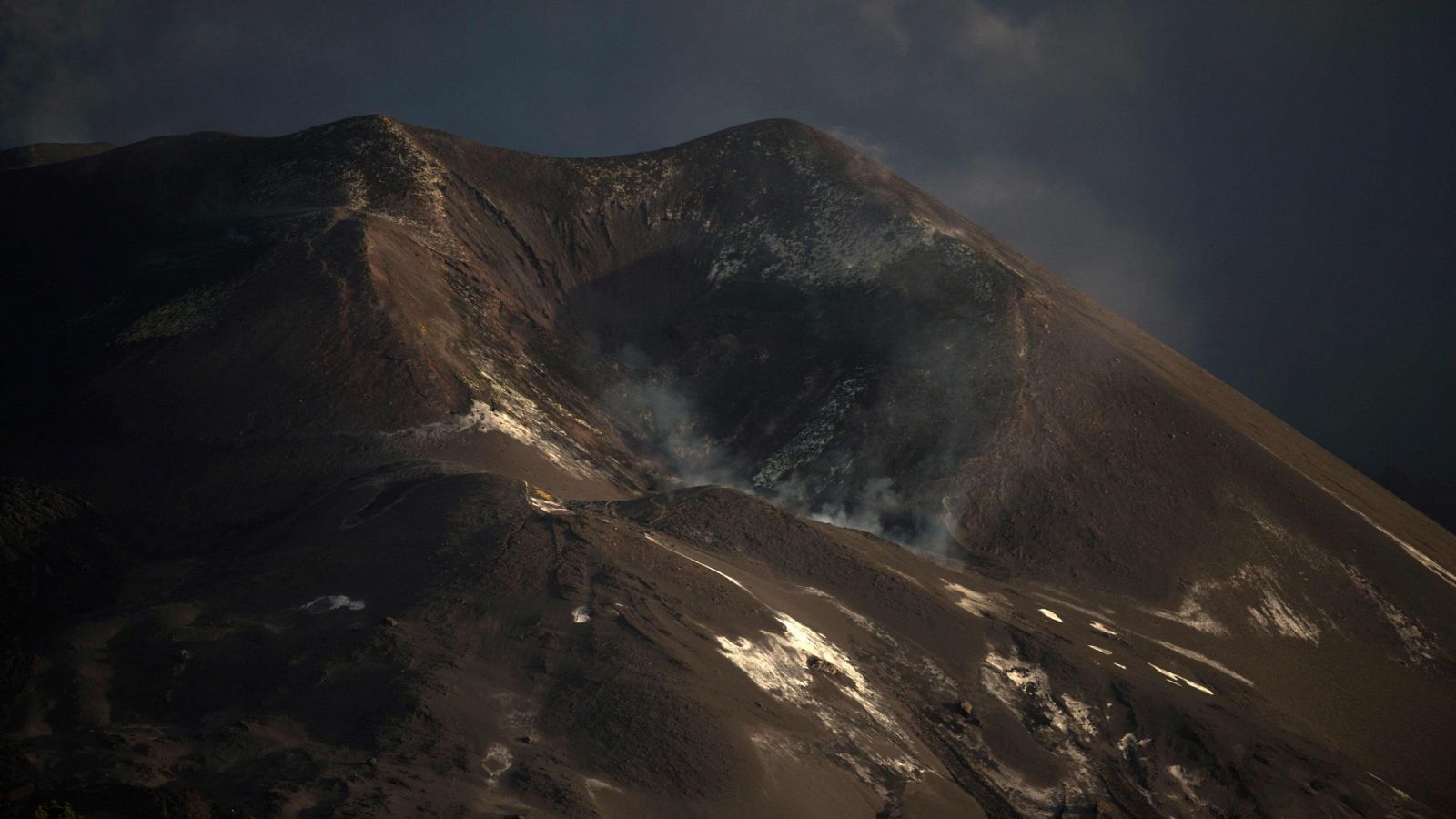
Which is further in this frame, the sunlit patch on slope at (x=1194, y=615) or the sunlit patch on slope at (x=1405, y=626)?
the sunlit patch on slope at (x=1405, y=626)

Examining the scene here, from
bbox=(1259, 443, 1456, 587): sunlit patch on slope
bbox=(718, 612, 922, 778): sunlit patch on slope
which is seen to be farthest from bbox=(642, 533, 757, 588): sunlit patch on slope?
bbox=(1259, 443, 1456, 587): sunlit patch on slope

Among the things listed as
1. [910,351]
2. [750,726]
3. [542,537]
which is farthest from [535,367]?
[750,726]

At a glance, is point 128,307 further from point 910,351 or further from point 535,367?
point 910,351

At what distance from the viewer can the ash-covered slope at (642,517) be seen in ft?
60.4

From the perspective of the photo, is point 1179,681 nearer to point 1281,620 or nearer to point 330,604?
point 1281,620

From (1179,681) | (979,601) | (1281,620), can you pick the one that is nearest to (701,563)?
(979,601)

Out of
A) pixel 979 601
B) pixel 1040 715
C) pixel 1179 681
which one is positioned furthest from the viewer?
pixel 979 601

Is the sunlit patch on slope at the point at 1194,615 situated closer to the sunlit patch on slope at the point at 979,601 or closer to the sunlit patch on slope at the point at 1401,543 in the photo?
the sunlit patch on slope at the point at 979,601

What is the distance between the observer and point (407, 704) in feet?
57.6

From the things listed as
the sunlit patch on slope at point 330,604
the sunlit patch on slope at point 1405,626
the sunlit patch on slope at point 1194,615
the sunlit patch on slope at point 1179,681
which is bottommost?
the sunlit patch on slope at point 330,604

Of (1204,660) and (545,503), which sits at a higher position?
(545,503)

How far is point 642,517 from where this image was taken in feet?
101

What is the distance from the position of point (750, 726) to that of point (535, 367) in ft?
96.1

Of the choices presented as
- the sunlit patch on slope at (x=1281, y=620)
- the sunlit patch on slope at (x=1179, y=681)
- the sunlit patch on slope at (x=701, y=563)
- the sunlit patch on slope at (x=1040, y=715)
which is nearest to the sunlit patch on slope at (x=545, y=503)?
the sunlit patch on slope at (x=701, y=563)
